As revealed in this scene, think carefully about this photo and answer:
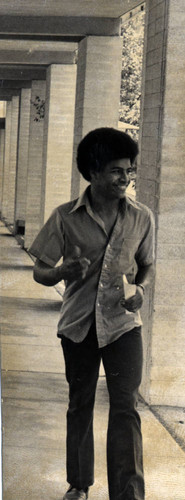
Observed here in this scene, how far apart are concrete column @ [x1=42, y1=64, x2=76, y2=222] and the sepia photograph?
52 mm

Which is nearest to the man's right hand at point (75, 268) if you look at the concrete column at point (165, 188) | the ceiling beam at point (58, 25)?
the concrete column at point (165, 188)

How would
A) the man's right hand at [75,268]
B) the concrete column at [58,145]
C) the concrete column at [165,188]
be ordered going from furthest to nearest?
the concrete column at [58,145] < the concrete column at [165,188] < the man's right hand at [75,268]

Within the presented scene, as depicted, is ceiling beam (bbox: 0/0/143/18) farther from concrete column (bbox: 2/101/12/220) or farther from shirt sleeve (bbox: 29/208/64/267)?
concrete column (bbox: 2/101/12/220)

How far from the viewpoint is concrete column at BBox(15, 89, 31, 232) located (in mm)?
15914

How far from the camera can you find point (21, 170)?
1597 cm

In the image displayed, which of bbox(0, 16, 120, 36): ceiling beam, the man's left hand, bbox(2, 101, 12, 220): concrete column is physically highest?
bbox(0, 16, 120, 36): ceiling beam

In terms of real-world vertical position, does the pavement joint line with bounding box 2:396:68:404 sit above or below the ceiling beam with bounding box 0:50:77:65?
below

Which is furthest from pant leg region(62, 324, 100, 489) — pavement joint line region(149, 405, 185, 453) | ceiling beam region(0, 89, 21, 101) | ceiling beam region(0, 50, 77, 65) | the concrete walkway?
ceiling beam region(0, 89, 21, 101)

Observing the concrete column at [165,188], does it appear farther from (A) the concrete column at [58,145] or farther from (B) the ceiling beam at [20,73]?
(B) the ceiling beam at [20,73]

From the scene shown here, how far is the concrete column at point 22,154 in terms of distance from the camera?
1591 centimetres

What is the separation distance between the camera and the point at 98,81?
337 inches

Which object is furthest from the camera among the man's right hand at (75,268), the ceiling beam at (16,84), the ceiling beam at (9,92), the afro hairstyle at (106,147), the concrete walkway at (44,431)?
the ceiling beam at (9,92)

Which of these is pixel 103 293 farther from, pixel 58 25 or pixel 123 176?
pixel 58 25

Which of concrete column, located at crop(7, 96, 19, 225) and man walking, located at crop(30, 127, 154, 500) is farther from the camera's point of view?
concrete column, located at crop(7, 96, 19, 225)
